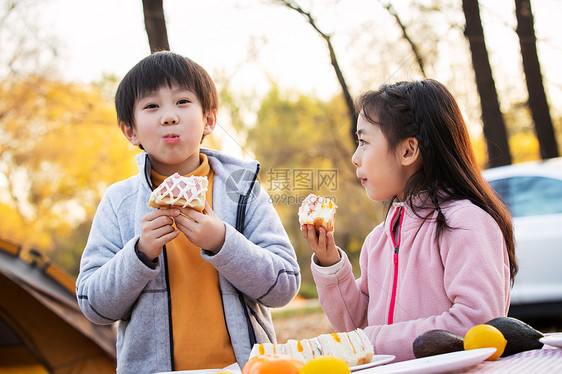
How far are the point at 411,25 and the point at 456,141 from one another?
5.13 meters

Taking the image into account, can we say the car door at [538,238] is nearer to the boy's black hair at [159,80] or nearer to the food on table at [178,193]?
the boy's black hair at [159,80]

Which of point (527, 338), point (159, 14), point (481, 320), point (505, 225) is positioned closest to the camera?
point (527, 338)

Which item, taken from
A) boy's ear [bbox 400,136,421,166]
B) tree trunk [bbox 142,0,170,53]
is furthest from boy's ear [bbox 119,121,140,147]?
tree trunk [bbox 142,0,170,53]

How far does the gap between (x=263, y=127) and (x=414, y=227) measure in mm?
17116

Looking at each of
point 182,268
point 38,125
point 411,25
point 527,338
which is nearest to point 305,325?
point 411,25

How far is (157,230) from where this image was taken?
61.9 inches

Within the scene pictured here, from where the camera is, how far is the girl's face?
67.8 inches

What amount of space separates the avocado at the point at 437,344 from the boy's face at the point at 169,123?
99cm

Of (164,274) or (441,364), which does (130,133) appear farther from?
(441,364)

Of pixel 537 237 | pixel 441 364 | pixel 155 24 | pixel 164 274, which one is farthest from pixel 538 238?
pixel 441 364

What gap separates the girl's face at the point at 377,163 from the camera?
172cm

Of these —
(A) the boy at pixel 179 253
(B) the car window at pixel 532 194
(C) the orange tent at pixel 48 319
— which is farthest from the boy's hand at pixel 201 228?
(B) the car window at pixel 532 194

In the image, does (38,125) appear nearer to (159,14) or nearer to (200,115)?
(159,14)

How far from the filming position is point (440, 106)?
5.64 feet
